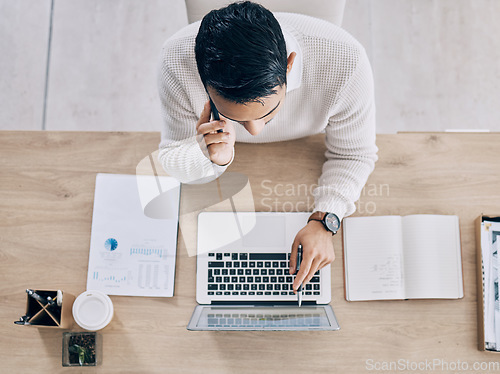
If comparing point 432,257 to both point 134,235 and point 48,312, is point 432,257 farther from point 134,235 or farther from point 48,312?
point 48,312

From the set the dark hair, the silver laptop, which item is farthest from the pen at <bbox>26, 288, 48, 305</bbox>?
the dark hair

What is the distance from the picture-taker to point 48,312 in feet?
3.06

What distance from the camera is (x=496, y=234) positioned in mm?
1013

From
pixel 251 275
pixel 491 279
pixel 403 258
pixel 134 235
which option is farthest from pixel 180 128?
pixel 491 279

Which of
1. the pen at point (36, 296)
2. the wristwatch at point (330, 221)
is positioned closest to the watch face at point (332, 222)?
the wristwatch at point (330, 221)

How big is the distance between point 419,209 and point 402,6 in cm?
126

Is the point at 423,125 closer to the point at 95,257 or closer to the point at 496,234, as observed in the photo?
the point at 496,234

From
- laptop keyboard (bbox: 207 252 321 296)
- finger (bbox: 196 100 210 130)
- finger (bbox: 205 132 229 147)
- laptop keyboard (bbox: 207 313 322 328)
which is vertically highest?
finger (bbox: 196 100 210 130)

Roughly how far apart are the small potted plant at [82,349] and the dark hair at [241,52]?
27.8 inches

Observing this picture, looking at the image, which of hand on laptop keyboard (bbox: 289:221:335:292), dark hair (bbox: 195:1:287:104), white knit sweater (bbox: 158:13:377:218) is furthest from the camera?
hand on laptop keyboard (bbox: 289:221:335:292)

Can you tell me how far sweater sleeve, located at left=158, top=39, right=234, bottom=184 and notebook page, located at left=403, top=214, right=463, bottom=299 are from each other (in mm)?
519

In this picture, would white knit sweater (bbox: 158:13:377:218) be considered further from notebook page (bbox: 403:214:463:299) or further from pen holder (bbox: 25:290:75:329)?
pen holder (bbox: 25:290:75:329)

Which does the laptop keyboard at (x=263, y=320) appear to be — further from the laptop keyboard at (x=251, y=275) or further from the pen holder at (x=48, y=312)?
the pen holder at (x=48, y=312)

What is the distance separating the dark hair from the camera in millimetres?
651
